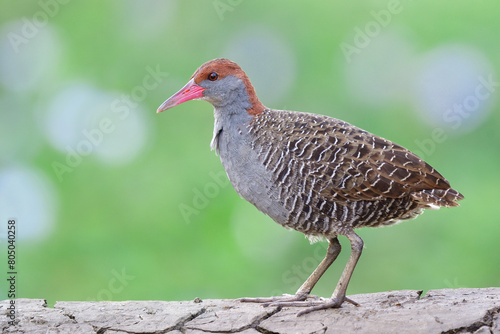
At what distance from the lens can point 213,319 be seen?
387cm

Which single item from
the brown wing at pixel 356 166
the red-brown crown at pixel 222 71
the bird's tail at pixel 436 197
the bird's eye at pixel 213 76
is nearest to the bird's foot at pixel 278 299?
the brown wing at pixel 356 166

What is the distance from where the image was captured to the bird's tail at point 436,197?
393 cm

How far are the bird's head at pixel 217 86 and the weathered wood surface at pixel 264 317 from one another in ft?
4.23

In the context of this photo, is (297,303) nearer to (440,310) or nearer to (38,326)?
(440,310)

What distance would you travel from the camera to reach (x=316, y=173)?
390cm

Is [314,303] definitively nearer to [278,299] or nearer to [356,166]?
[278,299]

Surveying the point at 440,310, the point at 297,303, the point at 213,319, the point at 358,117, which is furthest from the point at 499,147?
the point at 213,319

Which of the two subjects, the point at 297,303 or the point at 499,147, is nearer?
the point at 297,303

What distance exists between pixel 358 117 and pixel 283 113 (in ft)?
4.54

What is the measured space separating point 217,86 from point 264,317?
1.49 m

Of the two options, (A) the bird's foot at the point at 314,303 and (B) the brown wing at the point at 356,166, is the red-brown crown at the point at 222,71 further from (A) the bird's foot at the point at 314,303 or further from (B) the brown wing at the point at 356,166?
(A) the bird's foot at the point at 314,303

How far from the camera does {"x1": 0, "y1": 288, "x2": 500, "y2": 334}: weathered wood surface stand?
143 inches

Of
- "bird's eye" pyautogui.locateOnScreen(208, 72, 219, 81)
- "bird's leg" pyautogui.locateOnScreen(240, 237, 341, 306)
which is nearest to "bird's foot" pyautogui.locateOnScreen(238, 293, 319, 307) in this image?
"bird's leg" pyautogui.locateOnScreen(240, 237, 341, 306)

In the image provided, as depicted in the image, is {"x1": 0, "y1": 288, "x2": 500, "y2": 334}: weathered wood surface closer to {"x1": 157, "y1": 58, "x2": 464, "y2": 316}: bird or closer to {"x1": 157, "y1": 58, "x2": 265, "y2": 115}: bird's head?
{"x1": 157, "y1": 58, "x2": 464, "y2": 316}: bird
